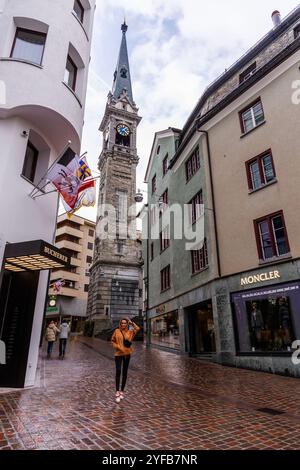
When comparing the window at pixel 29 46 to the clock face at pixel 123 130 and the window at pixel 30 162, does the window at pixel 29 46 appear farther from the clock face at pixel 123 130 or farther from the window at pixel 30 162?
the clock face at pixel 123 130

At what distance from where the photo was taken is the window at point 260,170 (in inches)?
559

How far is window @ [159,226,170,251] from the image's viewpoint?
80.5ft

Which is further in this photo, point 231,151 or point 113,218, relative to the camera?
point 113,218

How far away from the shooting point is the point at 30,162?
34.9 feet

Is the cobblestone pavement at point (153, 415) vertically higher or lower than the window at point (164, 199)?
lower

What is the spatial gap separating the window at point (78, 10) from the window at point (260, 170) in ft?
33.2

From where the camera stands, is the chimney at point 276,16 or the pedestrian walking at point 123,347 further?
the chimney at point 276,16

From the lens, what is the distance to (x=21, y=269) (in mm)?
9352

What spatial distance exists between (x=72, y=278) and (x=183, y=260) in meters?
39.5

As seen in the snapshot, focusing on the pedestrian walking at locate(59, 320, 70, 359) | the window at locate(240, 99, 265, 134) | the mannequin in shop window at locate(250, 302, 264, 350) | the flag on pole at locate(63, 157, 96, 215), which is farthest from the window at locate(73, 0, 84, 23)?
the pedestrian walking at locate(59, 320, 70, 359)

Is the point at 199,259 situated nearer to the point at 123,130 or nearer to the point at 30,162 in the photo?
the point at 30,162

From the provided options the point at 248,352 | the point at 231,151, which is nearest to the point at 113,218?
the point at 231,151

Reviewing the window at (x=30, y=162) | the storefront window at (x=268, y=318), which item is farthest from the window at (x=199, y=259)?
the window at (x=30, y=162)

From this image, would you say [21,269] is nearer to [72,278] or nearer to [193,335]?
[193,335]
